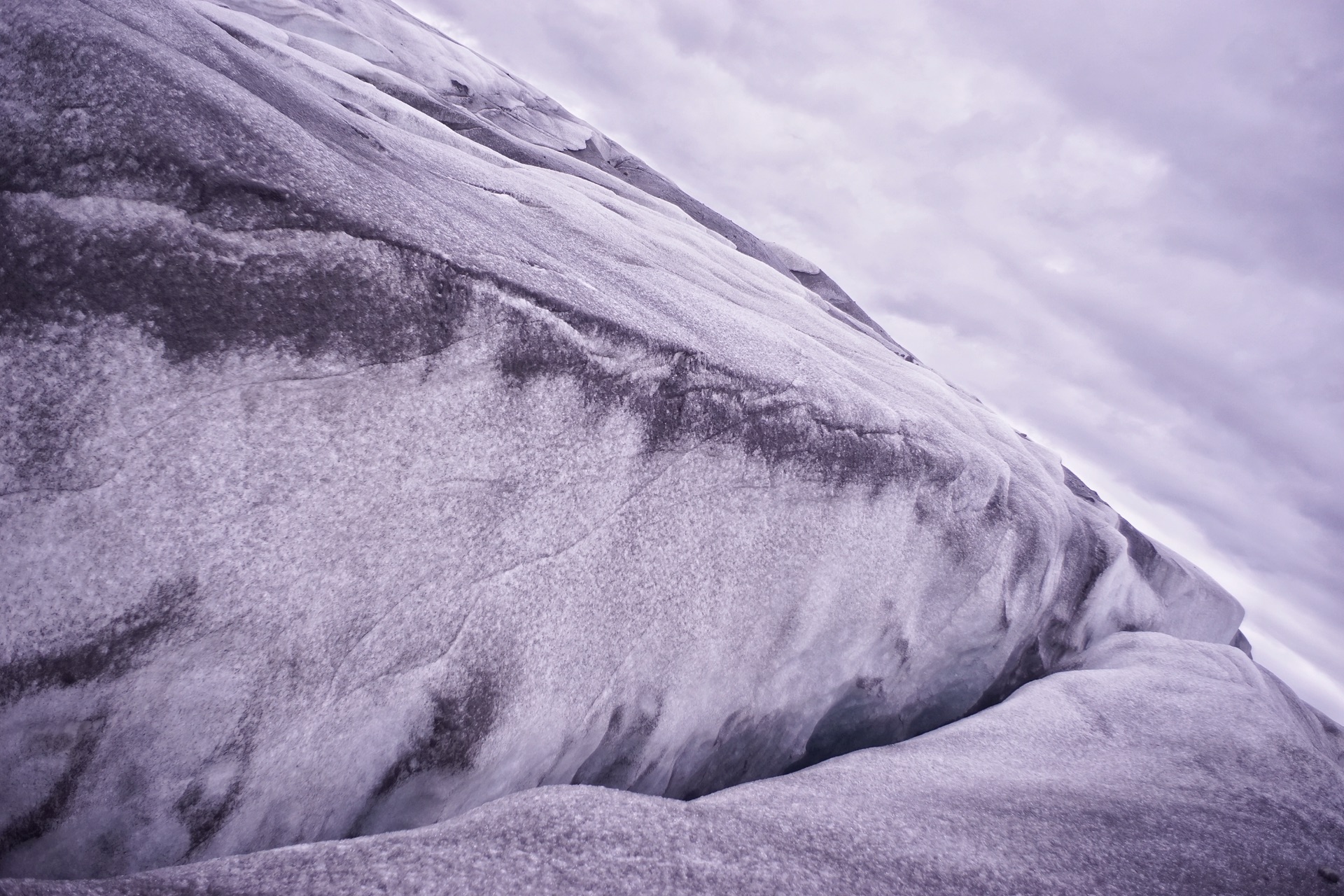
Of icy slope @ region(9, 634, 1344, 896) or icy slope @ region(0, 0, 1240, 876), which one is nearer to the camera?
icy slope @ region(9, 634, 1344, 896)

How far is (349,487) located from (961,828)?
299cm

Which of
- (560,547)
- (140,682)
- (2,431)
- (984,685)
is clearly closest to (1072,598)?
(984,685)

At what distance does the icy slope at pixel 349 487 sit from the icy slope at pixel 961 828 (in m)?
0.68

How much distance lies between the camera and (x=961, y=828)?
2.77m

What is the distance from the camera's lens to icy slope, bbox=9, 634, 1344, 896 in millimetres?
1881

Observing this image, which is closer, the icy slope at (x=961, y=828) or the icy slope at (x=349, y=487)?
the icy slope at (x=961, y=828)

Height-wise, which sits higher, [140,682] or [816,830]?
[816,830]

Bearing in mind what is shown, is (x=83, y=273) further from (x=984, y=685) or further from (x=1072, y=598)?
(x=1072, y=598)

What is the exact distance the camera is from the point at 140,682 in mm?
2107

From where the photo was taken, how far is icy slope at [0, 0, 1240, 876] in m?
1.99

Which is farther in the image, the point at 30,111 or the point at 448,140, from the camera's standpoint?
the point at 448,140

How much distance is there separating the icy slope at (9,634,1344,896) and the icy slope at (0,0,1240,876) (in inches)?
26.6

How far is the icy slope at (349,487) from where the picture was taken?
199 cm

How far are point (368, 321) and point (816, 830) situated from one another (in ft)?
8.68
